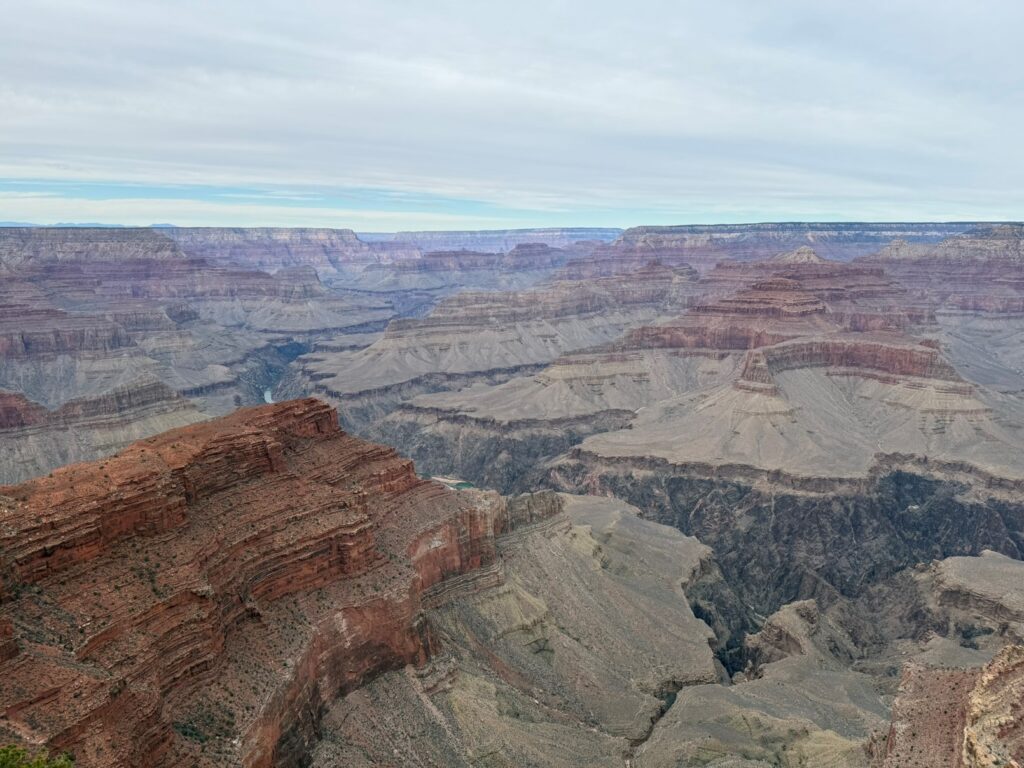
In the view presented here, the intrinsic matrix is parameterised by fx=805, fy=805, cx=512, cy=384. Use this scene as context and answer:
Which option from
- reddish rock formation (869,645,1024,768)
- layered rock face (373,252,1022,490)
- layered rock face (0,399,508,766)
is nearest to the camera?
reddish rock formation (869,645,1024,768)

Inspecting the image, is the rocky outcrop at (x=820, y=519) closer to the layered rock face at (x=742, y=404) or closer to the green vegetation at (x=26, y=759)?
the layered rock face at (x=742, y=404)

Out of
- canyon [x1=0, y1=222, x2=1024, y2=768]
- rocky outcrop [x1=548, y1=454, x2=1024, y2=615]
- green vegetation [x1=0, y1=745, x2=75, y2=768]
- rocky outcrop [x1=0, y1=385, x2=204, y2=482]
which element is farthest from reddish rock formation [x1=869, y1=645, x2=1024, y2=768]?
rocky outcrop [x1=0, y1=385, x2=204, y2=482]

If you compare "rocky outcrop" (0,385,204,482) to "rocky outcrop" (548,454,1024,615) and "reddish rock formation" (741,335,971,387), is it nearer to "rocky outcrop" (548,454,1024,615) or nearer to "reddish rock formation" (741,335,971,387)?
"rocky outcrop" (548,454,1024,615)

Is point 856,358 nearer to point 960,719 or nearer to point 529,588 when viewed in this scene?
point 529,588

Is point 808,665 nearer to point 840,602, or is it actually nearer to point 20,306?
point 840,602

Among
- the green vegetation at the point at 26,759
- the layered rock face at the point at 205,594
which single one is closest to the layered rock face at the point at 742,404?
the layered rock face at the point at 205,594

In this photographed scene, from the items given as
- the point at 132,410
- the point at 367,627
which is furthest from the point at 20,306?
the point at 367,627

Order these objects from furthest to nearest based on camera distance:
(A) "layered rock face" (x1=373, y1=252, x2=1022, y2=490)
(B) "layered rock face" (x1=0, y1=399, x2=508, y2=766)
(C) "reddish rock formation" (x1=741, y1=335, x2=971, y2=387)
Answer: (C) "reddish rock formation" (x1=741, y1=335, x2=971, y2=387)
(A) "layered rock face" (x1=373, y1=252, x2=1022, y2=490)
(B) "layered rock face" (x1=0, y1=399, x2=508, y2=766)

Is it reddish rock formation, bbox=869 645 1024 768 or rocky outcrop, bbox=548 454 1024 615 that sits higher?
reddish rock formation, bbox=869 645 1024 768
